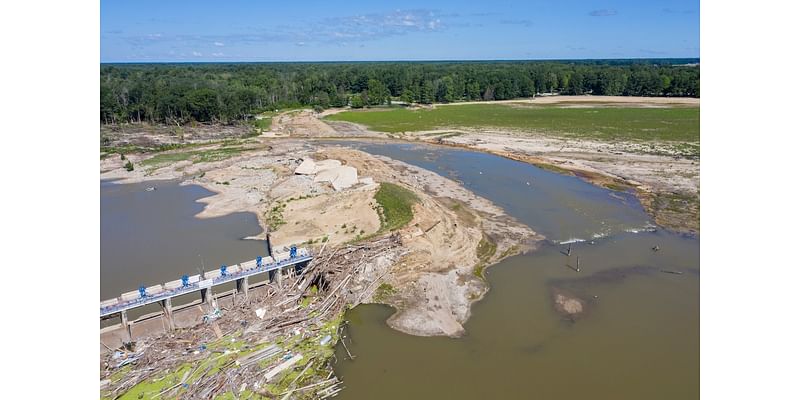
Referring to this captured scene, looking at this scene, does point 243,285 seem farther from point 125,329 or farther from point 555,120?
point 555,120

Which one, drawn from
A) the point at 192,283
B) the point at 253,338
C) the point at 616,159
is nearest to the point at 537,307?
the point at 253,338

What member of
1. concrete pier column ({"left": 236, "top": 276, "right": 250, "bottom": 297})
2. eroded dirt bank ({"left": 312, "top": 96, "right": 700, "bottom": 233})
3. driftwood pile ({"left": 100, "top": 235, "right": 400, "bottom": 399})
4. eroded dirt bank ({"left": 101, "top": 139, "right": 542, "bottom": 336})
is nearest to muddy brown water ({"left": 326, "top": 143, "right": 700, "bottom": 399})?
eroded dirt bank ({"left": 101, "top": 139, "right": 542, "bottom": 336})

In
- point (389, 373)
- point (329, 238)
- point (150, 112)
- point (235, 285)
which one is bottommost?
point (389, 373)

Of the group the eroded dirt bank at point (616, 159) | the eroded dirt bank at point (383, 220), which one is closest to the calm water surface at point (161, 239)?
the eroded dirt bank at point (383, 220)

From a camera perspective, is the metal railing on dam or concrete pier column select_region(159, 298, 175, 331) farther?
concrete pier column select_region(159, 298, 175, 331)

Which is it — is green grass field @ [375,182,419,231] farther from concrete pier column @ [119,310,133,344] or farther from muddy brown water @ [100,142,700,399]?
concrete pier column @ [119,310,133,344]

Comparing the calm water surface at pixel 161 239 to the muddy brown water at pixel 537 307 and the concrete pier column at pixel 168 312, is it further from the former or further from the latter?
the concrete pier column at pixel 168 312

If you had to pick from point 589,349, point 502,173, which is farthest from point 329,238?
point 502,173

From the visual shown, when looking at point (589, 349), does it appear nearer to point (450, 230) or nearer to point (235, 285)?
point (450, 230)
